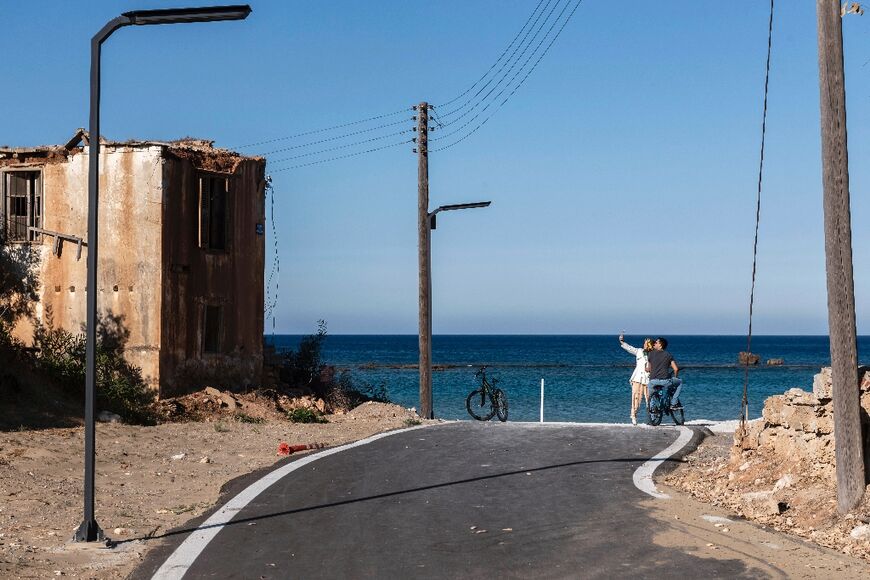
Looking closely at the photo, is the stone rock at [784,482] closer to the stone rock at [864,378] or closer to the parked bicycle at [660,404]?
the stone rock at [864,378]

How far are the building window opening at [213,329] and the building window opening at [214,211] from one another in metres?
1.64

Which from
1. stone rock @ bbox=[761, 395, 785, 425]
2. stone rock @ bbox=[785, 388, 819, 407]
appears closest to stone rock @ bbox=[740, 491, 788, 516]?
stone rock @ bbox=[785, 388, 819, 407]

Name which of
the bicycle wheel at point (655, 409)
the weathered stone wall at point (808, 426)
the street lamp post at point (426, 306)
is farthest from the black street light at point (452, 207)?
the weathered stone wall at point (808, 426)

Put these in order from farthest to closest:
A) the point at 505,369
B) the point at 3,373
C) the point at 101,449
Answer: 1. the point at 505,369
2. the point at 3,373
3. the point at 101,449

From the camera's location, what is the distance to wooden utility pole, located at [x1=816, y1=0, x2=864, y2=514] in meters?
A: 10.4

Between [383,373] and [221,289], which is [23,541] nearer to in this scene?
[221,289]

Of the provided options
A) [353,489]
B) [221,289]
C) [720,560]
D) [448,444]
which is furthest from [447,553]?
[221,289]

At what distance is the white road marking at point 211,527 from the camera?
Answer: 8891mm

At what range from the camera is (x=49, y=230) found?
25516mm

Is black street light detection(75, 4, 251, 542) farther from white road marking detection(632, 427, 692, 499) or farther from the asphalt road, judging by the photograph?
white road marking detection(632, 427, 692, 499)

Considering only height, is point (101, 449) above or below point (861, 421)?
below

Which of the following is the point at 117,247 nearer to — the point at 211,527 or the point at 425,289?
the point at 425,289

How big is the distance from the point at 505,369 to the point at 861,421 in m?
103

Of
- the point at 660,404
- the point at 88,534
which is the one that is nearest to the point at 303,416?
the point at 660,404
